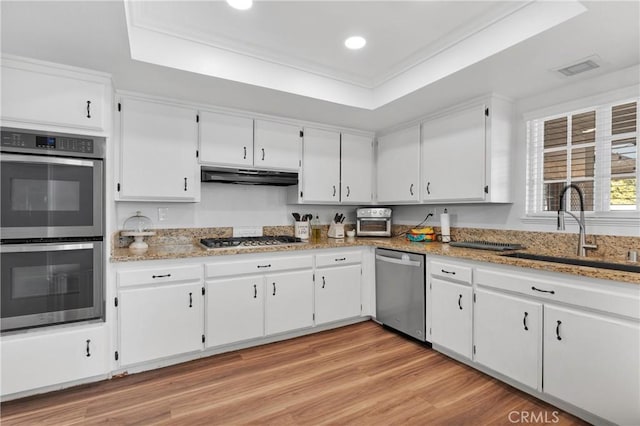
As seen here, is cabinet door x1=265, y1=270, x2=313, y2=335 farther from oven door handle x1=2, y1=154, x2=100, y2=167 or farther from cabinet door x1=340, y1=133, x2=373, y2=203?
Result: oven door handle x1=2, y1=154, x2=100, y2=167

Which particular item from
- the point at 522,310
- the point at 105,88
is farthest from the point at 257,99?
the point at 522,310

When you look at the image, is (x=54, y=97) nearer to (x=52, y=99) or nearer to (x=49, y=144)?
(x=52, y=99)

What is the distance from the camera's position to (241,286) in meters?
2.83

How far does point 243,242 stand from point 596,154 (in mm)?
2997

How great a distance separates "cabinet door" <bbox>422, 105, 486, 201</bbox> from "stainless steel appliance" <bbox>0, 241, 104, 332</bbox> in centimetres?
294

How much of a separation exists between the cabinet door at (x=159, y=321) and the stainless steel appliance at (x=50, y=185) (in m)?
0.59

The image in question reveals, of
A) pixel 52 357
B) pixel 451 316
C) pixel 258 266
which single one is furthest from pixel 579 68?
pixel 52 357

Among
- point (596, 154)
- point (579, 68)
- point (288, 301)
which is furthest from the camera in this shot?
point (288, 301)

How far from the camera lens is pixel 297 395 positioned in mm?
2211

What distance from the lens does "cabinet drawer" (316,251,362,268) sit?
3241 mm

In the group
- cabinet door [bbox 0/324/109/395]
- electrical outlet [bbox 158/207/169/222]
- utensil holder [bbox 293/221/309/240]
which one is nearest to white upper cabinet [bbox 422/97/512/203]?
utensil holder [bbox 293/221/309/240]

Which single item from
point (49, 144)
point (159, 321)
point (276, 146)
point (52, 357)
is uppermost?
point (276, 146)

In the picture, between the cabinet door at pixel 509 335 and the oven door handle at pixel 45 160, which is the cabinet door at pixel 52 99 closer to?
the oven door handle at pixel 45 160

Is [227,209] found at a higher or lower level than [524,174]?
lower
